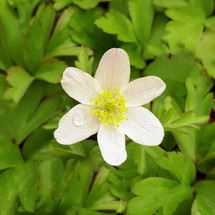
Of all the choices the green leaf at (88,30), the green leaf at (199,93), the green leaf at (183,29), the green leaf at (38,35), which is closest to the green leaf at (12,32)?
the green leaf at (38,35)

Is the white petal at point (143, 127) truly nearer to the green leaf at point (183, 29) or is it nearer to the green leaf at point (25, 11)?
the green leaf at point (183, 29)

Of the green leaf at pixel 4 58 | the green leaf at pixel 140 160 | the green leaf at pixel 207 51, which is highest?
the green leaf at pixel 4 58

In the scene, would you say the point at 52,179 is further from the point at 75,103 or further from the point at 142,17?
the point at 142,17

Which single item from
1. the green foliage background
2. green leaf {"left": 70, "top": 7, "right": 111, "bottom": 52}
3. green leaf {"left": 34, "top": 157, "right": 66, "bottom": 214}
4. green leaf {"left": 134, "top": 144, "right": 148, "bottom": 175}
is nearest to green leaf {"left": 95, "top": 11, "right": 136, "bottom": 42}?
the green foliage background

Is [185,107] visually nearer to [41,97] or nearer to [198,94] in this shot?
[198,94]

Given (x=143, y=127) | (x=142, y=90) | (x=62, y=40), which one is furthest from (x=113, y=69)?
(x=62, y=40)

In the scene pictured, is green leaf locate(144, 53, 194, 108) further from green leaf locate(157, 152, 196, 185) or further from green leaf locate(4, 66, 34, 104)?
green leaf locate(4, 66, 34, 104)
